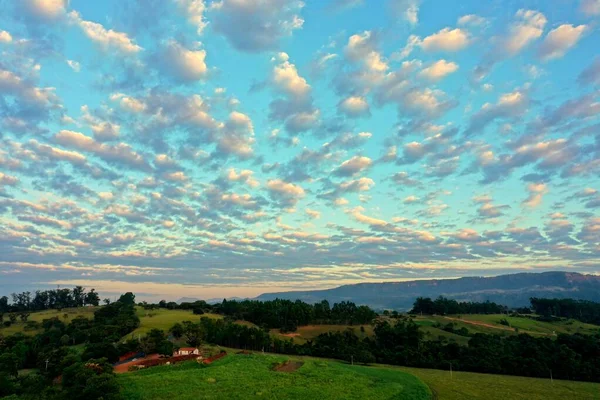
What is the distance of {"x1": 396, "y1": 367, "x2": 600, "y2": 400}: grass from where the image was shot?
67.6 metres

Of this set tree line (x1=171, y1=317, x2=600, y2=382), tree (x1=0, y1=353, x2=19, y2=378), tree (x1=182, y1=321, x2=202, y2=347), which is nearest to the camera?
tree (x1=0, y1=353, x2=19, y2=378)

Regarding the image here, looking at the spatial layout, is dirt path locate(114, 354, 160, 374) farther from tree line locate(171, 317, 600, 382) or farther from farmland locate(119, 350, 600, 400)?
tree line locate(171, 317, 600, 382)

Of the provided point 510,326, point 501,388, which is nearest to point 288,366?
point 501,388

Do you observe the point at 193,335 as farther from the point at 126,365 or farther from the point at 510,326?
the point at 510,326

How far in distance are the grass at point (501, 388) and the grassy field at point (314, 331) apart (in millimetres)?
66265

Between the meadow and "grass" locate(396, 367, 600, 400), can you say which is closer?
"grass" locate(396, 367, 600, 400)

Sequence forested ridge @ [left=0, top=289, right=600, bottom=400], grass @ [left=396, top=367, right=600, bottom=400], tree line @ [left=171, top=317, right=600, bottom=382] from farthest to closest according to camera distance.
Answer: tree line @ [left=171, top=317, right=600, bottom=382] < grass @ [left=396, top=367, right=600, bottom=400] < forested ridge @ [left=0, top=289, right=600, bottom=400]

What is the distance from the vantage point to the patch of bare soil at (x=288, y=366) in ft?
245

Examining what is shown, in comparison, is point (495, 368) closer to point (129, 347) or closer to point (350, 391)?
point (350, 391)

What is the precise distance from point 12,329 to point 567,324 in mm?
251383

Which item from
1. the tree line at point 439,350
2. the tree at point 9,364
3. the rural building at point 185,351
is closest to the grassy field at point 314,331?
the tree line at point 439,350

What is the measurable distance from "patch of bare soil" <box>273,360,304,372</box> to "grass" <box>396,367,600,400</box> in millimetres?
25689

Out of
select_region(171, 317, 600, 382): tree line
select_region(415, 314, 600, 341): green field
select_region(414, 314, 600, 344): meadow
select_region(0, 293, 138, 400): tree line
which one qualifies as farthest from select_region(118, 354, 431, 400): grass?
select_region(415, 314, 600, 341): green field

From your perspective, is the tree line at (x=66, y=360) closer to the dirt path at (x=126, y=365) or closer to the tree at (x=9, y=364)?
the tree at (x=9, y=364)
